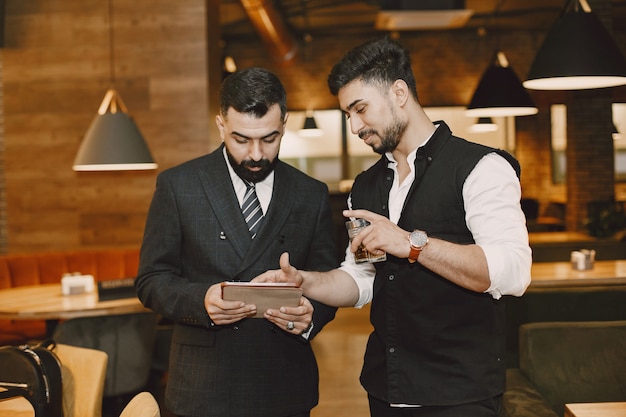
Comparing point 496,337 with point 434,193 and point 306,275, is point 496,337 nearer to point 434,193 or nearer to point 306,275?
point 434,193

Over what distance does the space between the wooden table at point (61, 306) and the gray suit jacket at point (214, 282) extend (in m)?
1.97

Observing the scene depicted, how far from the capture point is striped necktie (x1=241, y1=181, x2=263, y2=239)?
227 cm

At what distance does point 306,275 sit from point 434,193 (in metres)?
0.47

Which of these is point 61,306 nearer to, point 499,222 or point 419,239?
point 419,239

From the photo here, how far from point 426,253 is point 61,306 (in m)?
2.95

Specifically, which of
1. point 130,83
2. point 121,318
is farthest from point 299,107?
point 121,318

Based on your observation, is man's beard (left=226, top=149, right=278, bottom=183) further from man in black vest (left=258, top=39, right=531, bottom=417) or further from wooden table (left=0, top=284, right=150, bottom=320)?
wooden table (left=0, top=284, right=150, bottom=320)

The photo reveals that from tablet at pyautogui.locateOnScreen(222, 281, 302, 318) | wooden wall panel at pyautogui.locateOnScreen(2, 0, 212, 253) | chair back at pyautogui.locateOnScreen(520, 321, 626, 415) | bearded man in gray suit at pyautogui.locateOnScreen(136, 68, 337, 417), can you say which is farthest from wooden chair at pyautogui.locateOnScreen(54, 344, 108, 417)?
wooden wall panel at pyautogui.locateOnScreen(2, 0, 212, 253)

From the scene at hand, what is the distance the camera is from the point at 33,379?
220 cm

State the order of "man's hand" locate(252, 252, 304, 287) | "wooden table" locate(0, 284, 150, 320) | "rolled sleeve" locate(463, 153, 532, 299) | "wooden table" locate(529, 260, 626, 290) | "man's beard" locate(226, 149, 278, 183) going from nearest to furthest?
"rolled sleeve" locate(463, 153, 532, 299) < "man's hand" locate(252, 252, 304, 287) < "man's beard" locate(226, 149, 278, 183) < "wooden table" locate(0, 284, 150, 320) < "wooden table" locate(529, 260, 626, 290)

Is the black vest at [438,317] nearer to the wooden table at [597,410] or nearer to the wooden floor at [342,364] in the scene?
the wooden table at [597,410]

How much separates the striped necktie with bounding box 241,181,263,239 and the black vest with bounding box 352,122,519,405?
464mm

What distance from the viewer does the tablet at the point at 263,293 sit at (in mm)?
1944

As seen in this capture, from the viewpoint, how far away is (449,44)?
12.6 meters
